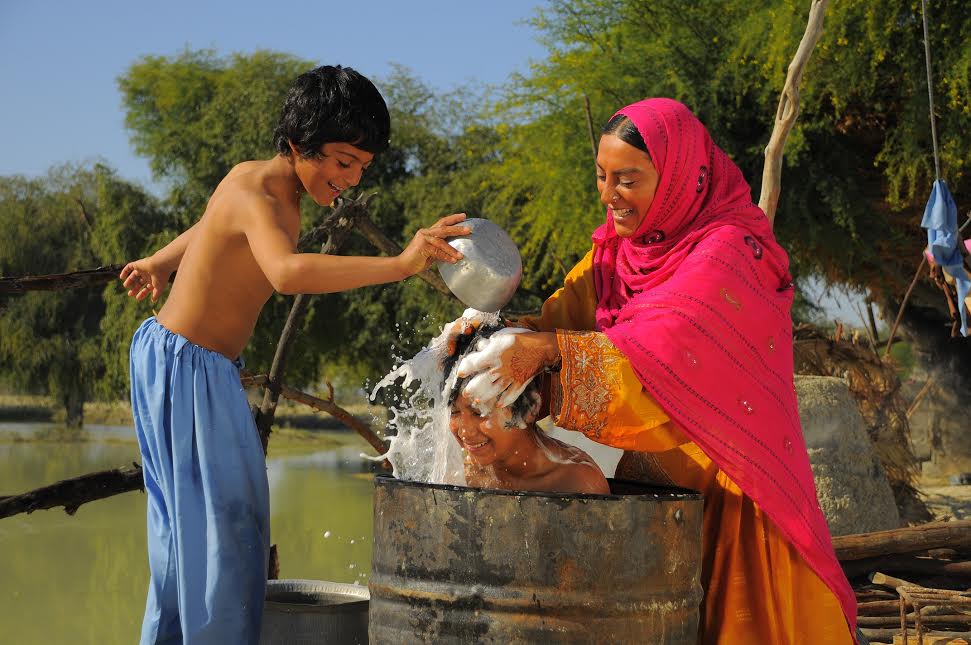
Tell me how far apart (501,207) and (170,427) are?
1375cm

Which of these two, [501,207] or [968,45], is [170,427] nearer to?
[968,45]

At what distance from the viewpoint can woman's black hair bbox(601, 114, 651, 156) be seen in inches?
106

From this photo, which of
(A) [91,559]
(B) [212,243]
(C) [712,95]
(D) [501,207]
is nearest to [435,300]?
(D) [501,207]

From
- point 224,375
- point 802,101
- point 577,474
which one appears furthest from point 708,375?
point 802,101

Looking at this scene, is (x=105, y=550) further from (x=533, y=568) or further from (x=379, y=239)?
(x=533, y=568)

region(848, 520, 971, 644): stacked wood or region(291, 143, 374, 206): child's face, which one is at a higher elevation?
region(291, 143, 374, 206): child's face

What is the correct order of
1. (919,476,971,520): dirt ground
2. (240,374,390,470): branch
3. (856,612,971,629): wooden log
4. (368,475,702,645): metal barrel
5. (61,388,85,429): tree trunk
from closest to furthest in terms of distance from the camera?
(368,475,702,645): metal barrel
(240,374,390,470): branch
(856,612,971,629): wooden log
(919,476,971,520): dirt ground
(61,388,85,429): tree trunk

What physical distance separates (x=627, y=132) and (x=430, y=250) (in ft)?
2.18

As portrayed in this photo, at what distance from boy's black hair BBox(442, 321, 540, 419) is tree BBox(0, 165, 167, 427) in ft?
58.7

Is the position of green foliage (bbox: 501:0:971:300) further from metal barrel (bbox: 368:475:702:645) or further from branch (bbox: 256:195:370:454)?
metal barrel (bbox: 368:475:702:645)

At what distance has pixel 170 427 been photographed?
277 centimetres

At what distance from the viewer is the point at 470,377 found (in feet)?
8.05

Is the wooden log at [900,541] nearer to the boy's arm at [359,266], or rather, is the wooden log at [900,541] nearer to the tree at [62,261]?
the boy's arm at [359,266]

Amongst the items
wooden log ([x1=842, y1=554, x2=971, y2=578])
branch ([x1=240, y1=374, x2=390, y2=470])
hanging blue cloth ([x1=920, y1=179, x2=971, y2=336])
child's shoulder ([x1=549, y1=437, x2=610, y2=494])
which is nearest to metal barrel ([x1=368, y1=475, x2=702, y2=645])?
child's shoulder ([x1=549, y1=437, x2=610, y2=494])
